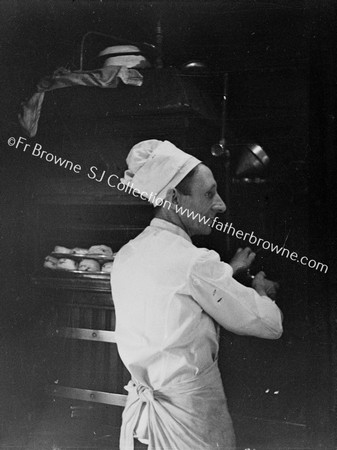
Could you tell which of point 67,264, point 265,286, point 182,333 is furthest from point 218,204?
point 67,264

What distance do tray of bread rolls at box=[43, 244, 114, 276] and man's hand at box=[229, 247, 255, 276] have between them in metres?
0.39

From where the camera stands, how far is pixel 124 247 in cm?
145

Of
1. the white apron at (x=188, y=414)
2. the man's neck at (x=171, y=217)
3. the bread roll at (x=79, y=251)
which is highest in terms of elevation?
the man's neck at (x=171, y=217)

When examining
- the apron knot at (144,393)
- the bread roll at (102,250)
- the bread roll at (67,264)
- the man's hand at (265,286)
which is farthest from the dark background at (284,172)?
the bread roll at (67,264)

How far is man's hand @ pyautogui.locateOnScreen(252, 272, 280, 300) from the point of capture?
4.47ft

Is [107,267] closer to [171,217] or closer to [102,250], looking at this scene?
[102,250]

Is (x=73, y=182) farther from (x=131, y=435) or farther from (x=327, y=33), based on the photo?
(x=327, y=33)

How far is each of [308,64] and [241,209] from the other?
47cm

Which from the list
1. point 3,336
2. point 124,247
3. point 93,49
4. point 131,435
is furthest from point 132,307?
point 93,49

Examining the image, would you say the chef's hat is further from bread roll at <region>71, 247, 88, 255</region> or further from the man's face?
bread roll at <region>71, 247, 88, 255</region>

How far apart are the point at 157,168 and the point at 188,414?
70 centimetres

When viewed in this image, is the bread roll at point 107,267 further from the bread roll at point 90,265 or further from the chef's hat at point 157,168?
the chef's hat at point 157,168

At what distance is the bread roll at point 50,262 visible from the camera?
152 cm

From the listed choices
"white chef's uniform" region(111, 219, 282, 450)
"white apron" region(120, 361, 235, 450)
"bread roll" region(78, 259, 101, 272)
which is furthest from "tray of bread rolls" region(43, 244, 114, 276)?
"white apron" region(120, 361, 235, 450)
